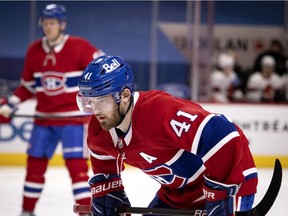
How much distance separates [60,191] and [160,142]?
2.96 m

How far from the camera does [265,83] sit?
721 centimetres

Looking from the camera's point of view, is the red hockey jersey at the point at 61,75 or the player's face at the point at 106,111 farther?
the red hockey jersey at the point at 61,75

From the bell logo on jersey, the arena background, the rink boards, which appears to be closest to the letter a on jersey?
the bell logo on jersey

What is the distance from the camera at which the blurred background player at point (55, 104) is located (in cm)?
397

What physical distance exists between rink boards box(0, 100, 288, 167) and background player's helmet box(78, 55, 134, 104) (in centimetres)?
416

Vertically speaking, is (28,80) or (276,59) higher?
(28,80)

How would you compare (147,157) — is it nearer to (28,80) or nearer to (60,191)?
(28,80)

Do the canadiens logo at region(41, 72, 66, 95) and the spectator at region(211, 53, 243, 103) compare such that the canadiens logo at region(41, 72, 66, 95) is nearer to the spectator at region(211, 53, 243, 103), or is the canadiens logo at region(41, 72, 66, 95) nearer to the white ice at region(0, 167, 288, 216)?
the white ice at region(0, 167, 288, 216)

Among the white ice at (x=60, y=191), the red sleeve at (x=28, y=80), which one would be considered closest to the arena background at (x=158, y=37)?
the white ice at (x=60, y=191)

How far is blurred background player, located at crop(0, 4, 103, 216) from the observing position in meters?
3.97

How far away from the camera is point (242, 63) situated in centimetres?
807

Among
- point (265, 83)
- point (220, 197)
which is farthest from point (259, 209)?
point (265, 83)

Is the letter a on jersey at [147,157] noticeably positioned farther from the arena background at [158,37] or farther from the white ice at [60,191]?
the arena background at [158,37]

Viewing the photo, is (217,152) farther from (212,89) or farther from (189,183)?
(212,89)
